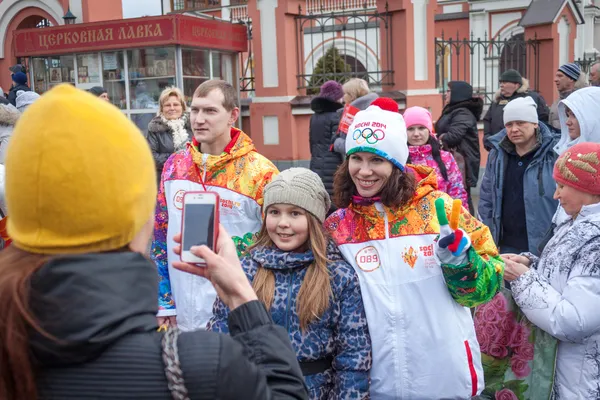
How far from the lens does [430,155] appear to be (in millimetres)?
5301

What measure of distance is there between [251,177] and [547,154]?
2371 mm

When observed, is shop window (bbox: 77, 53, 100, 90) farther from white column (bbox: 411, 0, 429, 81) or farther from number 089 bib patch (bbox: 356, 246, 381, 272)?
number 089 bib patch (bbox: 356, 246, 381, 272)

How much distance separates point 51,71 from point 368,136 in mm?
11738

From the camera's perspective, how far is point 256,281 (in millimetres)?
2619

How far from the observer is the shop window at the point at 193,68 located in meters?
12.1

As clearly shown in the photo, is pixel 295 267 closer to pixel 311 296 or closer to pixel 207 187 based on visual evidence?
pixel 311 296

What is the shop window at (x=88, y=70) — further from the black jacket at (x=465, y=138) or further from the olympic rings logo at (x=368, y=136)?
the olympic rings logo at (x=368, y=136)

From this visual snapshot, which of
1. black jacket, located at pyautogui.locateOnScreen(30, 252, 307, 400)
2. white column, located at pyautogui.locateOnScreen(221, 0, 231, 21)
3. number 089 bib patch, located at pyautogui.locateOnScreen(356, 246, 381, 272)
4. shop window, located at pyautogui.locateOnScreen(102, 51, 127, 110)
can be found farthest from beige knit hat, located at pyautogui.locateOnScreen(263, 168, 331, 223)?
white column, located at pyautogui.locateOnScreen(221, 0, 231, 21)

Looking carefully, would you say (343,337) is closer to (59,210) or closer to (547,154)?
(59,210)

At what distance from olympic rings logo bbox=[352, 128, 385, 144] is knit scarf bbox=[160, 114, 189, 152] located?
173 inches

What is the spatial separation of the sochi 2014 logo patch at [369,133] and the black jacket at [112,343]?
65.6 inches

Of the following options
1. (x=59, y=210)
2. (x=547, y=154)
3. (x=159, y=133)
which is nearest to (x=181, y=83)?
(x=159, y=133)

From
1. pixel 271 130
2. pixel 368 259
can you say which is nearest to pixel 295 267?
pixel 368 259

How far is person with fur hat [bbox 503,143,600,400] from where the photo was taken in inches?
109
